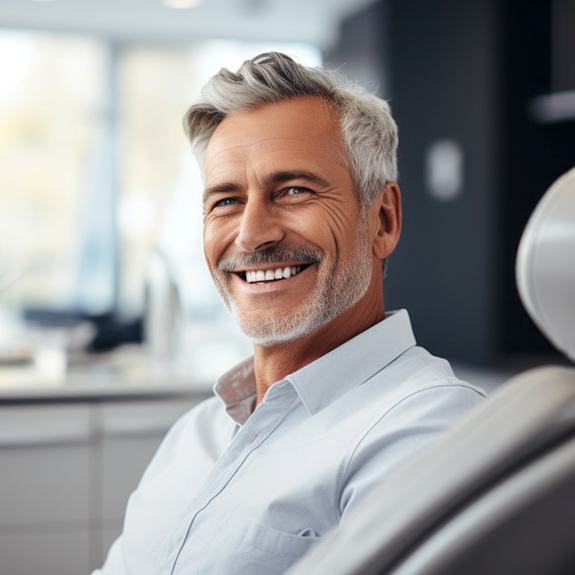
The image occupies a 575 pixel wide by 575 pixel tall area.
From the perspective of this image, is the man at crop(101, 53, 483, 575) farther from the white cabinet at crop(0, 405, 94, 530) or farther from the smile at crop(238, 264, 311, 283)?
the white cabinet at crop(0, 405, 94, 530)

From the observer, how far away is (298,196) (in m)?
1.18

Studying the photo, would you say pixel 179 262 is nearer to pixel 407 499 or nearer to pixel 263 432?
pixel 263 432

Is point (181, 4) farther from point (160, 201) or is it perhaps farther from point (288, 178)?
point (288, 178)

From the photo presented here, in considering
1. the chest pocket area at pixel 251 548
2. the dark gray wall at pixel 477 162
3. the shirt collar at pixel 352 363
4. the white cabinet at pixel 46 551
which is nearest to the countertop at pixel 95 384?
the white cabinet at pixel 46 551

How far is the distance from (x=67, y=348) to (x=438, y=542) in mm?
2687

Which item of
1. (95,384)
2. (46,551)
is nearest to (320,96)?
(95,384)

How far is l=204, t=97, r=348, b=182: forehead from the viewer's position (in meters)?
1.16

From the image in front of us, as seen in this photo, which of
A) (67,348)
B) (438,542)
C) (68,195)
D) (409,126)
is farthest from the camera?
(68,195)

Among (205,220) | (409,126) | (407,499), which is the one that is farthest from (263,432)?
(409,126)

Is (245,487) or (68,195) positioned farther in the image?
(68,195)

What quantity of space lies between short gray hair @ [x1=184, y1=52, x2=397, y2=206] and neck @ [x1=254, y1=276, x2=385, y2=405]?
0.48 ft

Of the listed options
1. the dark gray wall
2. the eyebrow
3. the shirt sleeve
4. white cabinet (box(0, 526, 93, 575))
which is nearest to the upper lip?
the eyebrow

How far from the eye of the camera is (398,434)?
0.90 metres

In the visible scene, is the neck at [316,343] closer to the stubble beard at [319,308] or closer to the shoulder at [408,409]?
the stubble beard at [319,308]
